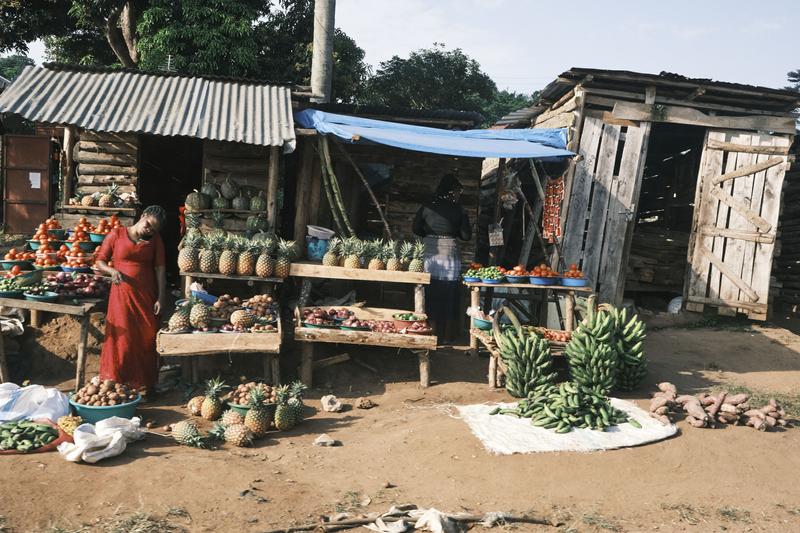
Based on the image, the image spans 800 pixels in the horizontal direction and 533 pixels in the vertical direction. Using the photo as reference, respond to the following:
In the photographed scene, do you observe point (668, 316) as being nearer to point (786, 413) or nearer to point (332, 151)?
point (786, 413)

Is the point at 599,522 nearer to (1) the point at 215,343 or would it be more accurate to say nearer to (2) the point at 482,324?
(2) the point at 482,324

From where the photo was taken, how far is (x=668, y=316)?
10.6 metres

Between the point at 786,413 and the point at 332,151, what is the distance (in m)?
7.08

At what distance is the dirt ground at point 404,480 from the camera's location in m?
4.11

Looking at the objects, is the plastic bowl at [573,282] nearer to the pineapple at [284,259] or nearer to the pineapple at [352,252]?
the pineapple at [352,252]

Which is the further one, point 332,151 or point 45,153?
point 45,153

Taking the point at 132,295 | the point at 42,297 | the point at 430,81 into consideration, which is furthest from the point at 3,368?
the point at 430,81

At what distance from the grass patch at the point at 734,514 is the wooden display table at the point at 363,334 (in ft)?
11.0

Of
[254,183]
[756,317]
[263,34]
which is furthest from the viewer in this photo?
[263,34]

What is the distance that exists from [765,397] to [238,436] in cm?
605

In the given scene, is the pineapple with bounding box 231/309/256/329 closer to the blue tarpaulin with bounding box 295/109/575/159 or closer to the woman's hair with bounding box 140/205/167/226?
the woman's hair with bounding box 140/205/167/226

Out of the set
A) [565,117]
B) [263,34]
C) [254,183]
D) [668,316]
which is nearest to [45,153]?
[263,34]

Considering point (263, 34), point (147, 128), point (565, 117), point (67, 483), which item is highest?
point (263, 34)

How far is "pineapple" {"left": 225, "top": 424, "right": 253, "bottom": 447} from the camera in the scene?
5.34 metres
